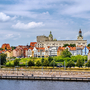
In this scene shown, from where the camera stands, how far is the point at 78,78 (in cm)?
6141

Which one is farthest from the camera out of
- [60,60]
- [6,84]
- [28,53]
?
[28,53]

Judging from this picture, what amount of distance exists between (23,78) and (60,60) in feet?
190

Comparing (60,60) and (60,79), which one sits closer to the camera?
(60,79)

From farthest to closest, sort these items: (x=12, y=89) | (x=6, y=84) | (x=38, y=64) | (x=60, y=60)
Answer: (x=60, y=60) → (x=38, y=64) → (x=6, y=84) → (x=12, y=89)

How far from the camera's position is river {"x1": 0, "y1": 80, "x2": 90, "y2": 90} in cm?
5528

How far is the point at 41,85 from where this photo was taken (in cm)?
5781

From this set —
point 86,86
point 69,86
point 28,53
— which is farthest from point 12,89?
point 28,53

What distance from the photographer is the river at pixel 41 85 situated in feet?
181

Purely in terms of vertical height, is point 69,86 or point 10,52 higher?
point 10,52

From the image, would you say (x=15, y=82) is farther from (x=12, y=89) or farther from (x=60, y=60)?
(x=60, y=60)

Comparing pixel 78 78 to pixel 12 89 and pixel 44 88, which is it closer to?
pixel 44 88

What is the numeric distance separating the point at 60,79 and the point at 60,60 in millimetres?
58852

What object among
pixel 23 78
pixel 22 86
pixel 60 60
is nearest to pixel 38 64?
pixel 60 60

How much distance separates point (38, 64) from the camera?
99438 mm
